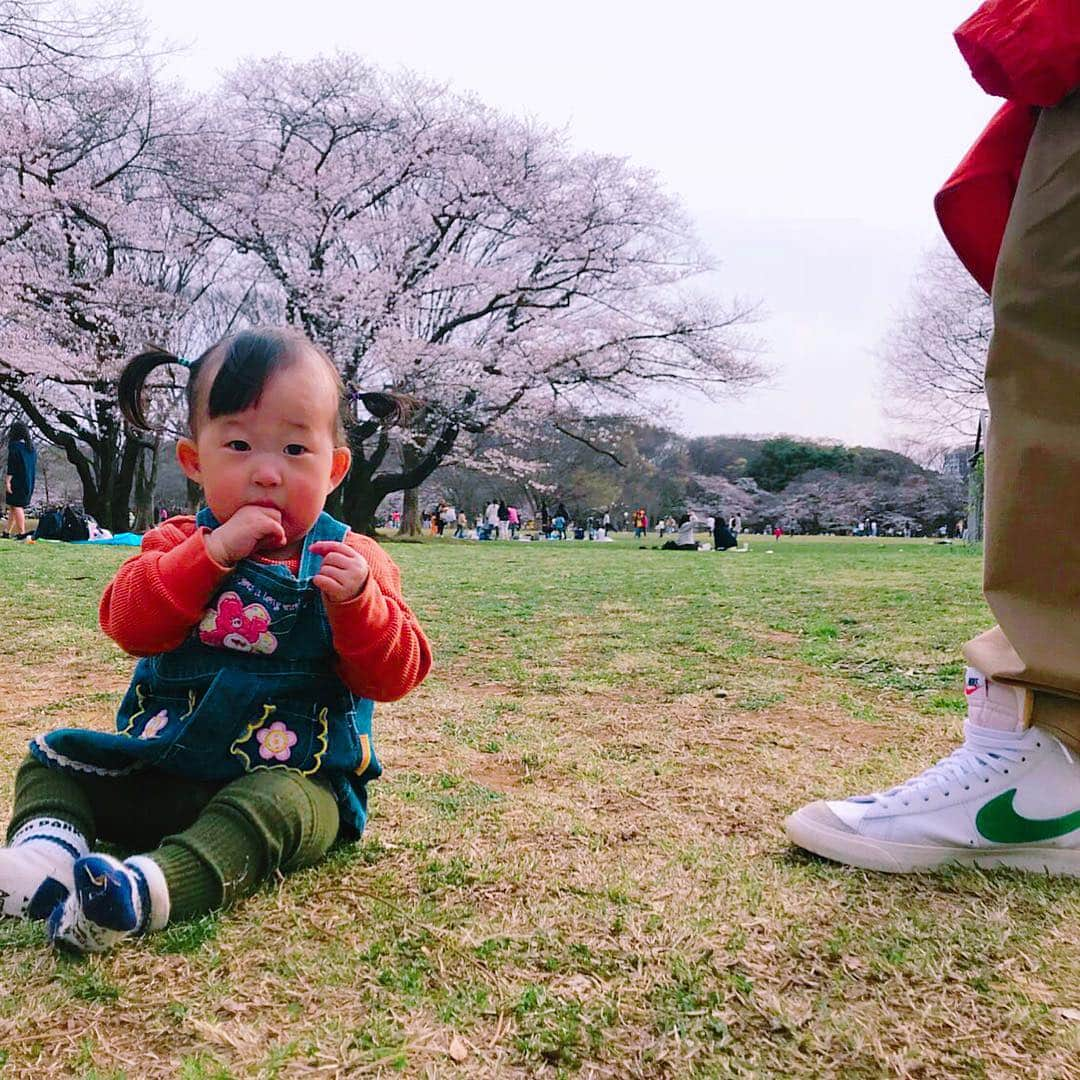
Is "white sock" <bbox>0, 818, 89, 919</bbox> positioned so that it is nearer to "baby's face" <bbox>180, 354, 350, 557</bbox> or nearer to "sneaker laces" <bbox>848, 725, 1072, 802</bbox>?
"baby's face" <bbox>180, 354, 350, 557</bbox>

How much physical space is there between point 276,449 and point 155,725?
1.44 ft

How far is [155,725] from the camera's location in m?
1.36

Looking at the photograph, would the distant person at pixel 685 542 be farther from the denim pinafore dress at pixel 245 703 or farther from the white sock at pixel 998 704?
the denim pinafore dress at pixel 245 703

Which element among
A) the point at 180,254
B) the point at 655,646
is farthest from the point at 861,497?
the point at 655,646

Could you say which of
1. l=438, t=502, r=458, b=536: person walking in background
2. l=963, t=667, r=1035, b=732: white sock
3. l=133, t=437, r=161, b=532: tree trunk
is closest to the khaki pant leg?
l=963, t=667, r=1035, b=732: white sock

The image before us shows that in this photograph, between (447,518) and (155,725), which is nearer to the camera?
(155,725)

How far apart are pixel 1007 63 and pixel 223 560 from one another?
4.17 feet

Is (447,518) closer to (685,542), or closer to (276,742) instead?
(685,542)

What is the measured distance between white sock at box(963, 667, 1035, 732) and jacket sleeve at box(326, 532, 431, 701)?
0.85m

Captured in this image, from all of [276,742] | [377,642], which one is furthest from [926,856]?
[276,742]

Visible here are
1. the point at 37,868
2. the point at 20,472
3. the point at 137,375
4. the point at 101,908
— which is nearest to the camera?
the point at 101,908

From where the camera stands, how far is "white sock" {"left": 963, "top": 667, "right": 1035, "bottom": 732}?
1359 millimetres

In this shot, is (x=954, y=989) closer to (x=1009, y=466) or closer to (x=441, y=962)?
(x=441, y=962)

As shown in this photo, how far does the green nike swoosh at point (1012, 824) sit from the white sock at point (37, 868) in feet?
4.03
